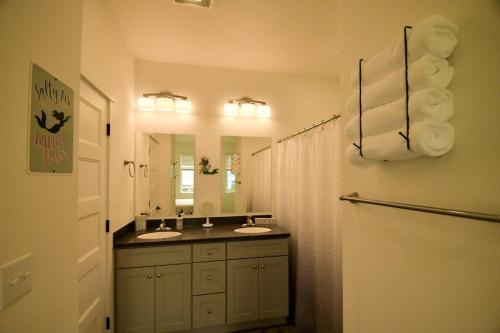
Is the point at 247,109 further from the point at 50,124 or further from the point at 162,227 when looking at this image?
the point at 50,124

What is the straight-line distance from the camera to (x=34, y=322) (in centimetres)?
71

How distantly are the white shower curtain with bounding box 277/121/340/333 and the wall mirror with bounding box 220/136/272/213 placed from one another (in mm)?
302

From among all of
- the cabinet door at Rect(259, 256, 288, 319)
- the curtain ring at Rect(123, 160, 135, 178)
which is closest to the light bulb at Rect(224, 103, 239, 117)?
the curtain ring at Rect(123, 160, 135, 178)

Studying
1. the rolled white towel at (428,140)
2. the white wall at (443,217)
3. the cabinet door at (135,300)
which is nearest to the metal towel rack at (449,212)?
the white wall at (443,217)

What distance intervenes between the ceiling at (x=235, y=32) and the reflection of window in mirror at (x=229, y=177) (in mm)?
1094

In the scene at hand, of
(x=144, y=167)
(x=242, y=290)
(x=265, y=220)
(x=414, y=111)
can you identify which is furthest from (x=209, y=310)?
(x=414, y=111)

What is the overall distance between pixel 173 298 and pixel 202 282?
0.27 meters

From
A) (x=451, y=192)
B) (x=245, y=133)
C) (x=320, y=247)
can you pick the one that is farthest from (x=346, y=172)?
(x=245, y=133)

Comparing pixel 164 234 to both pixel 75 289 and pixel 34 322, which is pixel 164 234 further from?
pixel 34 322

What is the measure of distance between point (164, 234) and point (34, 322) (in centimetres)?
170

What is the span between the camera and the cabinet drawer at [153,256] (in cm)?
199

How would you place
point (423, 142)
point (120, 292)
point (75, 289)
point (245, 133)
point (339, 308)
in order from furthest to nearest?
point (245, 133), point (120, 292), point (339, 308), point (75, 289), point (423, 142)

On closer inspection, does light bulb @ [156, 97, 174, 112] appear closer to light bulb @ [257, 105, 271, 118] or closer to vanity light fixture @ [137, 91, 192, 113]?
vanity light fixture @ [137, 91, 192, 113]

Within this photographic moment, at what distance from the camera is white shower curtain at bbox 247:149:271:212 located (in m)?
2.94
